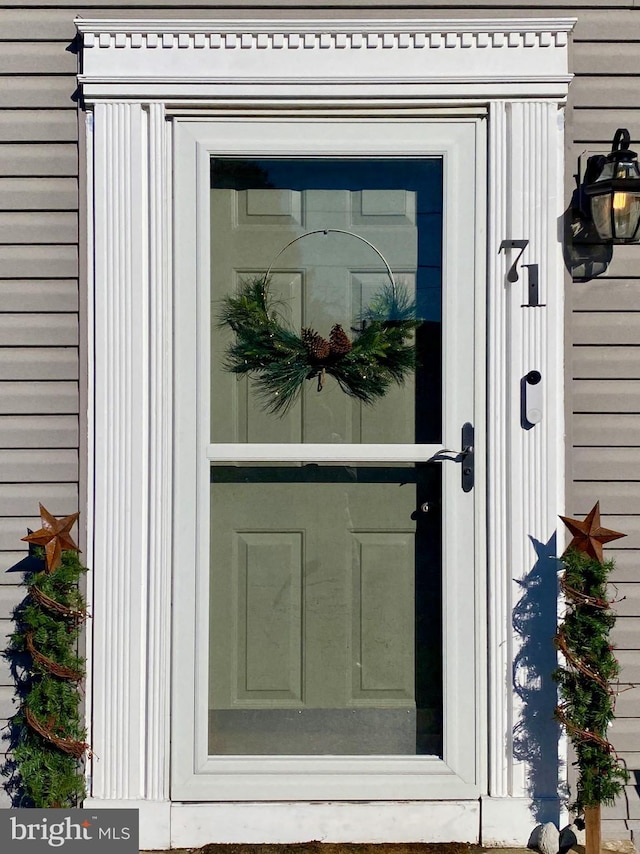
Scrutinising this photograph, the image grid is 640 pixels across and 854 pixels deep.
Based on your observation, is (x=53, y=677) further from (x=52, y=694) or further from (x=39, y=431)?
(x=39, y=431)

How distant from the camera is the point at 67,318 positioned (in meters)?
2.45

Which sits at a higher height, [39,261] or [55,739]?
[39,261]

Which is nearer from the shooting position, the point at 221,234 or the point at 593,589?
the point at 593,589

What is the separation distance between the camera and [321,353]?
243cm

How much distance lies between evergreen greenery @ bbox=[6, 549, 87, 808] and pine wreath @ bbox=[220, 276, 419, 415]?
30.6 inches

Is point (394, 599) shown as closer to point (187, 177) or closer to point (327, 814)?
point (327, 814)

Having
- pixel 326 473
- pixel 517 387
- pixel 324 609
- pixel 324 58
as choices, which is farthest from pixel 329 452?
pixel 324 58

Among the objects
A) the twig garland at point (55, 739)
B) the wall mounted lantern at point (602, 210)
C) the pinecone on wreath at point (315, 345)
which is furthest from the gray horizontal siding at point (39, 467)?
the wall mounted lantern at point (602, 210)

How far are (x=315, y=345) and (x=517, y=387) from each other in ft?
2.07

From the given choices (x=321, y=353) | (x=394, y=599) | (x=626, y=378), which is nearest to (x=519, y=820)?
(x=394, y=599)

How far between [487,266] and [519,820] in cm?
167

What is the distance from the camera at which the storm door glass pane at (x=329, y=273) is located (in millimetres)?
2447

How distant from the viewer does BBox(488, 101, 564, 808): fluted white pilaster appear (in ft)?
7.81
